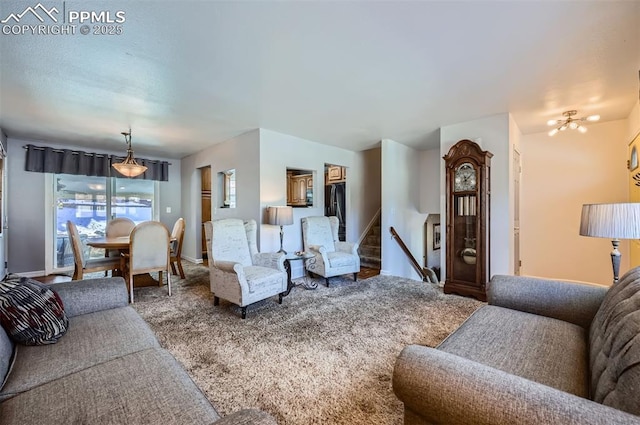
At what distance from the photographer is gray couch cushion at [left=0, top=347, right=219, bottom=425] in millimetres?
842

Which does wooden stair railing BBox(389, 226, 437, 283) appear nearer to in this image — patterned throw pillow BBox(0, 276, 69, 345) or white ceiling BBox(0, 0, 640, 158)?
white ceiling BBox(0, 0, 640, 158)

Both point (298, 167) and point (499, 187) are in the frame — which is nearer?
point (499, 187)

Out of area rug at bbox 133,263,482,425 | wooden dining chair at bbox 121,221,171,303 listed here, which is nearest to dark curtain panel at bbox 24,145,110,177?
wooden dining chair at bbox 121,221,171,303

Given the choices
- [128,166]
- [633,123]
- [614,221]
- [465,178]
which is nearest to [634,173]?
[633,123]

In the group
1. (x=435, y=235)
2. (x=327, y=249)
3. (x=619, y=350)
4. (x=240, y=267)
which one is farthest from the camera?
(x=435, y=235)

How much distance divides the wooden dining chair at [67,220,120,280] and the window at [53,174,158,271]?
202 cm

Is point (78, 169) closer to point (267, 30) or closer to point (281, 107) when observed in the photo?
point (281, 107)

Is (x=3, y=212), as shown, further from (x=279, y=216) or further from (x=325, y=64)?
(x=325, y=64)

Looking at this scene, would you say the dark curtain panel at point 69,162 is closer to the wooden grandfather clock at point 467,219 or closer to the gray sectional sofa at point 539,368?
the wooden grandfather clock at point 467,219

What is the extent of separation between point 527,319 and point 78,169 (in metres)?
6.78

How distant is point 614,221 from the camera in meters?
1.73

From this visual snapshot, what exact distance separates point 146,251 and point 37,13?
8.32 feet

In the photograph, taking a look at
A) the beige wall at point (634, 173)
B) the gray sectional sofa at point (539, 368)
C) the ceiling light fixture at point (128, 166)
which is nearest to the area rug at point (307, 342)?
the gray sectional sofa at point (539, 368)

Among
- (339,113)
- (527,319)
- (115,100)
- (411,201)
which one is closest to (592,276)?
(411,201)
